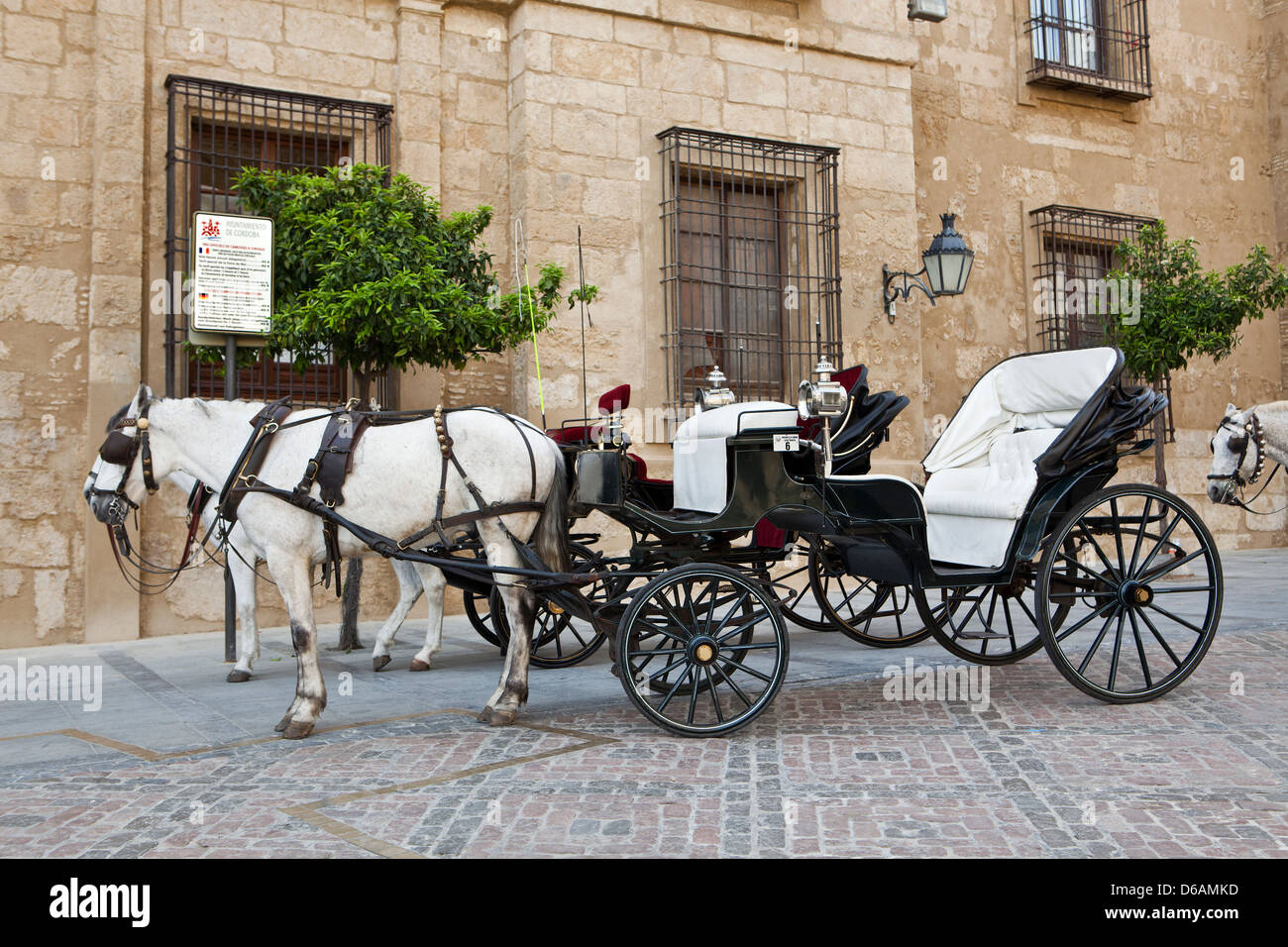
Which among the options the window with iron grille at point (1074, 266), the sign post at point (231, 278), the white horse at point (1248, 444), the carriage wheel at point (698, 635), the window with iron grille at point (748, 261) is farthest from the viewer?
the window with iron grille at point (1074, 266)

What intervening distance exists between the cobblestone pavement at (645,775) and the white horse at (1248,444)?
1.88m

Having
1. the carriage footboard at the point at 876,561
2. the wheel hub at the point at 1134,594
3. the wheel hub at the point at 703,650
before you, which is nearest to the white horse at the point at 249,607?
A: the wheel hub at the point at 703,650

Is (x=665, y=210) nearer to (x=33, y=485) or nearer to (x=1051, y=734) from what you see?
(x=33, y=485)

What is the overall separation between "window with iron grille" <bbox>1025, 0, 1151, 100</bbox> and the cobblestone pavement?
9677 mm

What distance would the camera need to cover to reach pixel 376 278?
762cm

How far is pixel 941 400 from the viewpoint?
1317 centimetres

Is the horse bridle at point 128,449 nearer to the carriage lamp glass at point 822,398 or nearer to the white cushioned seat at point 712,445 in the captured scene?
the white cushioned seat at point 712,445

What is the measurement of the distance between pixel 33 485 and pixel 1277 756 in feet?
28.0

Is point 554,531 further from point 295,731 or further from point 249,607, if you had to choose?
point 249,607

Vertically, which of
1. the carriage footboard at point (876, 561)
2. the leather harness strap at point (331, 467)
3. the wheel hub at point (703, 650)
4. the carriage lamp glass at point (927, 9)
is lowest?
the wheel hub at point (703, 650)

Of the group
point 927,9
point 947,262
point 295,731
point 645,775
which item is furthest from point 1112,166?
point 295,731

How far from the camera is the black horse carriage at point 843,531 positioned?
5023 mm

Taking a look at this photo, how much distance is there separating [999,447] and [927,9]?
23.0 ft

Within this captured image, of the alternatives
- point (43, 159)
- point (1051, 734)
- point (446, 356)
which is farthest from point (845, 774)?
point (43, 159)
